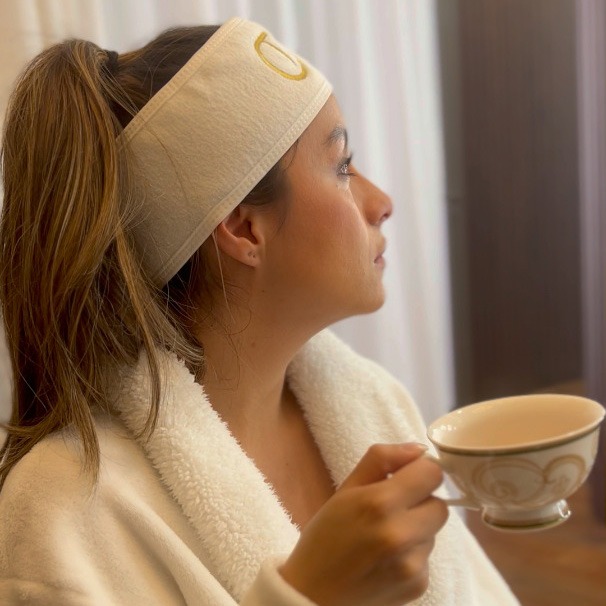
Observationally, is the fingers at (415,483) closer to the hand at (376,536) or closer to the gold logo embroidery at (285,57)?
the hand at (376,536)

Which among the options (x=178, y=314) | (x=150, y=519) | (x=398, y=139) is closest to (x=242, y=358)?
(x=178, y=314)

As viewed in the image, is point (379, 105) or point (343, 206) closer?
point (343, 206)

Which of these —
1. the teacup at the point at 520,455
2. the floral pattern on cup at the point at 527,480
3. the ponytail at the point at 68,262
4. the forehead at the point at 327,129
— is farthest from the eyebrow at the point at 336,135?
the floral pattern on cup at the point at 527,480

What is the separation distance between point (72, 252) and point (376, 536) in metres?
0.45

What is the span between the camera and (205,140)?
1.02 meters

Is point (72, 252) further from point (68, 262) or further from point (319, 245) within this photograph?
point (319, 245)

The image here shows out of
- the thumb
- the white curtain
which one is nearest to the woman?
the thumb

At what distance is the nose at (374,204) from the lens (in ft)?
3.80

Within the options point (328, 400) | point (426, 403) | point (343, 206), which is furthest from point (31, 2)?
point (426, 403)

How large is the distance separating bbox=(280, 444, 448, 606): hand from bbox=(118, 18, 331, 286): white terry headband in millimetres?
390

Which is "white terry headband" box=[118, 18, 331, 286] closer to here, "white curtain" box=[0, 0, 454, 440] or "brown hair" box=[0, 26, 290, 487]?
"brown hair" box=[0, 26, 290, 487]

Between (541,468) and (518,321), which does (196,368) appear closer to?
(541,468)

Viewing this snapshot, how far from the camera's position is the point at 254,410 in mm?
1161

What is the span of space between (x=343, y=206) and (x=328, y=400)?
300 mm
